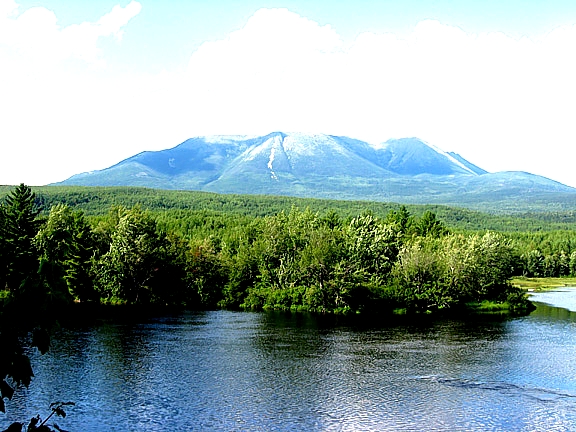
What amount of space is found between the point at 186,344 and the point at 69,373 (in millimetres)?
10444

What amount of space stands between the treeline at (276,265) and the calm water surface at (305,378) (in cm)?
1323

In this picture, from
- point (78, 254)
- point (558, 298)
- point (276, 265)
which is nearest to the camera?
point (78, 254)

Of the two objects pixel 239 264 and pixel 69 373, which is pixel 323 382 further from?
pixel 239 264

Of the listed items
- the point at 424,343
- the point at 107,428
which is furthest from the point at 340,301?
the point at 107,428

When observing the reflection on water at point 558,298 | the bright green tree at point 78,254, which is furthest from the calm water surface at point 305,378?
the reflection on water at point 558,298

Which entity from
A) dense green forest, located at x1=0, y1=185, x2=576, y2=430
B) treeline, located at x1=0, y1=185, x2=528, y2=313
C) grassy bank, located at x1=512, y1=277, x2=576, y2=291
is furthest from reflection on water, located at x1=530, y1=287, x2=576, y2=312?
grassy bank, located at x1=512, y1=277, x2=576, y2=291

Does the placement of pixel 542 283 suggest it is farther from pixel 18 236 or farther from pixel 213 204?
pixel 18 236

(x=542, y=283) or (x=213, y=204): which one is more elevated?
(x=213, y=204)

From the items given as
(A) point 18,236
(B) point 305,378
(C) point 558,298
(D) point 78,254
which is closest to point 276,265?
(D) point 78,254

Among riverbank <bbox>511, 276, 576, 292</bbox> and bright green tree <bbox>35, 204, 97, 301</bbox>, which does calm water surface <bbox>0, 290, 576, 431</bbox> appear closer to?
bright green tree <bbox>35, 204, 97, 301</bbox>

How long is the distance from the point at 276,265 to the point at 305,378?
37.3 metres

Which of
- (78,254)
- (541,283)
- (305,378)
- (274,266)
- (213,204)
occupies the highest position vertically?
(213,204)

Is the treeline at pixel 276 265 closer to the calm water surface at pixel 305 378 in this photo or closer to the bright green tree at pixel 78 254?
the bright green tree at pixel 78 254

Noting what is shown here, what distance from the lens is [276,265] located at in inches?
2773
